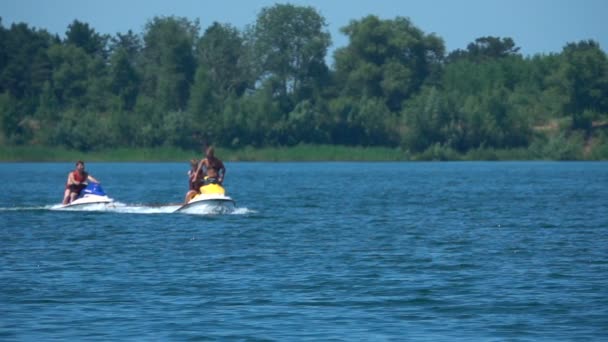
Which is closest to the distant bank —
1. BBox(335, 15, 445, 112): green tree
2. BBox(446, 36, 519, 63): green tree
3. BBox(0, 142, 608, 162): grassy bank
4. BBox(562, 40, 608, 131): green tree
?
BBox(0, 142, 608, 162): grassy bank

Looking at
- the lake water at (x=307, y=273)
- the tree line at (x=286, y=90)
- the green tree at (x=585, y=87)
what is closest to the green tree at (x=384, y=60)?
the tree line at (x=286, y=90)

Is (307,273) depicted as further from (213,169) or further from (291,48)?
(291,48)

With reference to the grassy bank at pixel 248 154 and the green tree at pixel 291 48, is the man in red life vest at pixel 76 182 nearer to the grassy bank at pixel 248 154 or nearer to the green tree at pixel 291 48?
the grassy bank at pixel 248 154

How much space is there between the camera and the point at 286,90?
13000 cm

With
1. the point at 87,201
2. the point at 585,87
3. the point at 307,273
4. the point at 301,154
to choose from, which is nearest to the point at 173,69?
the point at 301,154

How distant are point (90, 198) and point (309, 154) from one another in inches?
2949

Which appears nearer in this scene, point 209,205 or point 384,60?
point 209,205

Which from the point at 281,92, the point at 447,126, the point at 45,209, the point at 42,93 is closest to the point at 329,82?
the point at 281,92

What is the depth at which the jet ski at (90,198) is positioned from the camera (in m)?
41.8

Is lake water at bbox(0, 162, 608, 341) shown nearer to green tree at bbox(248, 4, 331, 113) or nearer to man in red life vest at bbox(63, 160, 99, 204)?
man in red life vest at bbox(63, 160, 99, 204)

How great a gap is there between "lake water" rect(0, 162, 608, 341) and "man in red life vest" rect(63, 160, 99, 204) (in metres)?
0.78

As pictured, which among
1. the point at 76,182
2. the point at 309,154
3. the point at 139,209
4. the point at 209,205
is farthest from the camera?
the point at 309,154

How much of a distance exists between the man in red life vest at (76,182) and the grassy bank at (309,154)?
69604mm

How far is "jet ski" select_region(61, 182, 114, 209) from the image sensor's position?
41.8 metres
